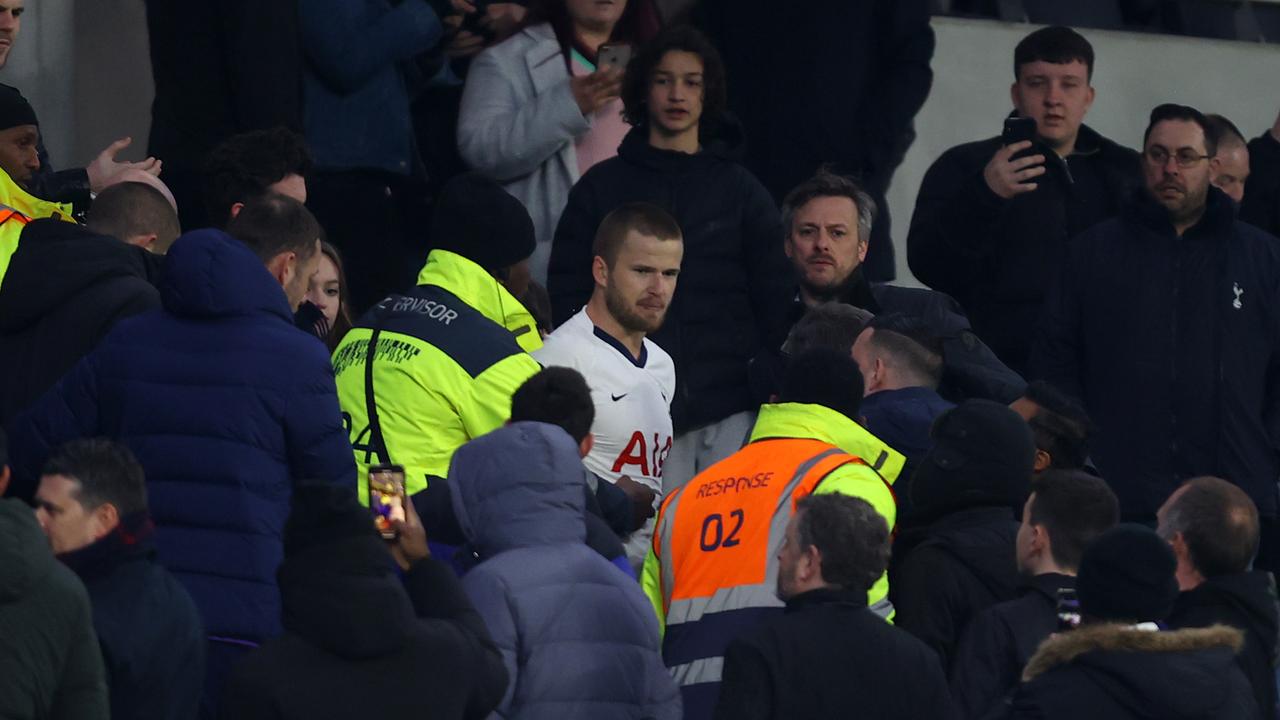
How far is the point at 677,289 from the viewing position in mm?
9195

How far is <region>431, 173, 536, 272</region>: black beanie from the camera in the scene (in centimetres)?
783

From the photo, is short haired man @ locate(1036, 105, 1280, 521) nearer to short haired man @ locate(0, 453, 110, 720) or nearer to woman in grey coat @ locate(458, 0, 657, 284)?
woman in grey coat @ locate(458, 0, 657, 284)

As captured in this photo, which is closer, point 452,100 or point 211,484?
point 211,484

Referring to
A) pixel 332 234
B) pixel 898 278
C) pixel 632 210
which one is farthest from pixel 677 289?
pixel 898 278

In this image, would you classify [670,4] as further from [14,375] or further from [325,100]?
[14,375]

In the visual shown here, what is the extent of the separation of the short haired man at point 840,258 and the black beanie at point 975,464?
1.82m

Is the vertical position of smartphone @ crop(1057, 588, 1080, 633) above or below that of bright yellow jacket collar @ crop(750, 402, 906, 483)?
below

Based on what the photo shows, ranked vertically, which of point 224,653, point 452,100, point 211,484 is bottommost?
point 224,653

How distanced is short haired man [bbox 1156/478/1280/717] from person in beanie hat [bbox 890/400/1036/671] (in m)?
0.54

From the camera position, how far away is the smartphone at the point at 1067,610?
6.55 m

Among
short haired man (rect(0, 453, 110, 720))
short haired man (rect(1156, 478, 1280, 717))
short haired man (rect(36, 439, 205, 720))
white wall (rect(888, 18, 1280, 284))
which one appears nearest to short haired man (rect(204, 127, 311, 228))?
short haired man (rect(36, 439, 205, 720))

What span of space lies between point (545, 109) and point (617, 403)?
7.29 feet

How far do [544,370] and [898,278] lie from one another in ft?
20.1

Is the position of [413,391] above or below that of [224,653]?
above
